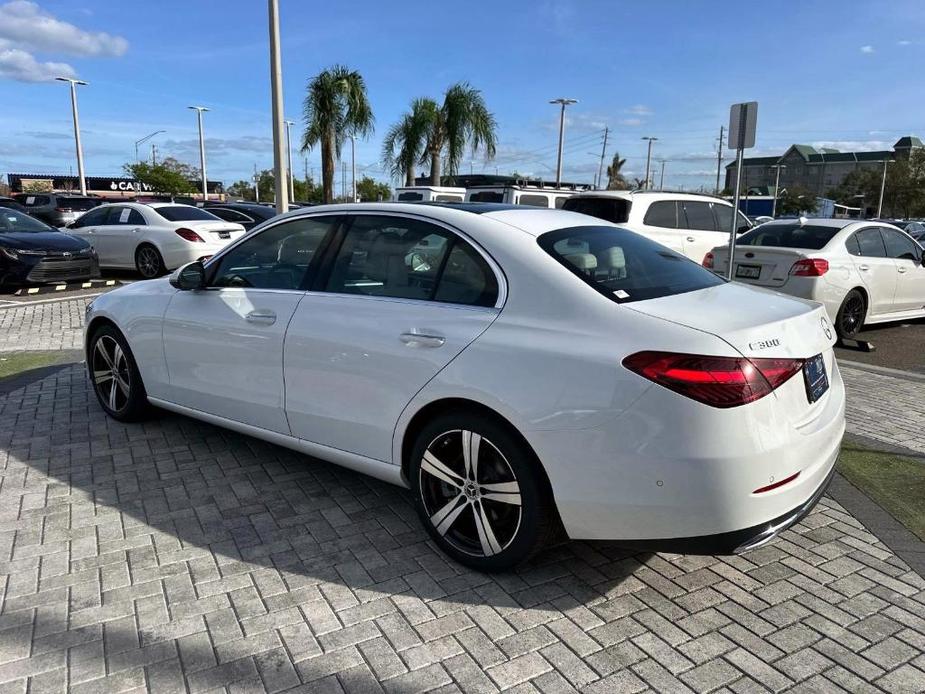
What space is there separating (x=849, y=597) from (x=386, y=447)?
7.16 feet

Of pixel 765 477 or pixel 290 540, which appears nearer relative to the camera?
pixel 765 477

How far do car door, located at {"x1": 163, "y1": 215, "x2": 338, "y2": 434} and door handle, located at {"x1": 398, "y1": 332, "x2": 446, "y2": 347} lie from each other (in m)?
0.87

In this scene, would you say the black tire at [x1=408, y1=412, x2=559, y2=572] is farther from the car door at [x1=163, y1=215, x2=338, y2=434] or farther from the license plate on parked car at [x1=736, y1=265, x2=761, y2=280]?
the license plate on parked car at [x1=736, y1=265, x2=761, y2=280]

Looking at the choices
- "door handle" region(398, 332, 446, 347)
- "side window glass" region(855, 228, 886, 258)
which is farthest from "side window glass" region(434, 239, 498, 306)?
"side window glass" region(855, 228, 886, 258)

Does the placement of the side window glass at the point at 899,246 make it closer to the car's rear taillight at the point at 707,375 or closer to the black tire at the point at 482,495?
the car's rear taillight at the point at 707,375

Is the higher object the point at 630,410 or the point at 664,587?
the point at 630,410

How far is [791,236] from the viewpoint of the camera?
29.9ft

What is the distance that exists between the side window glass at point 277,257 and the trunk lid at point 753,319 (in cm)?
191

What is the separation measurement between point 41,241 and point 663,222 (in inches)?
424

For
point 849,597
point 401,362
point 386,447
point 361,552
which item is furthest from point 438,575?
point 849,597

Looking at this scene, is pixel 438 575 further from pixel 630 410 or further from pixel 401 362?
pixel 630 410

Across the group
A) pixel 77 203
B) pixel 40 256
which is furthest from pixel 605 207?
pixel 77 203

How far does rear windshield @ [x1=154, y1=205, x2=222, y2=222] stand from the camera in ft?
45.5

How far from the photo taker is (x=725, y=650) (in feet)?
8.79
